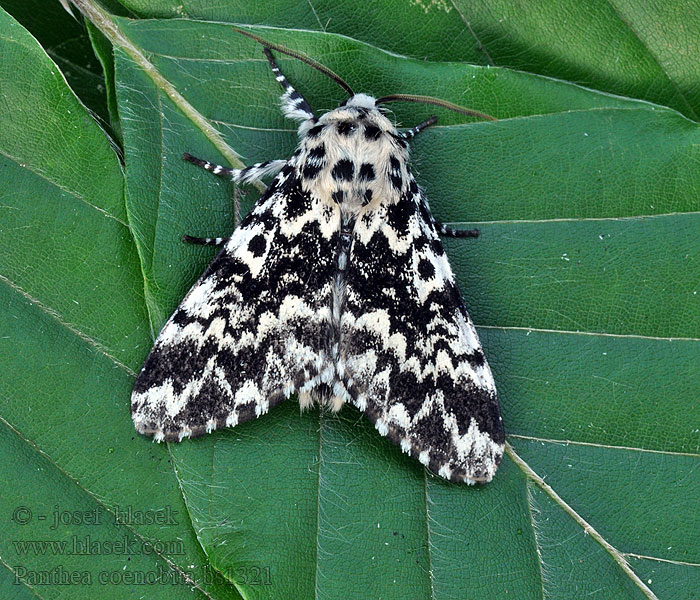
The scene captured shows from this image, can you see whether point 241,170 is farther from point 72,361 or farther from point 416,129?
point 72,361

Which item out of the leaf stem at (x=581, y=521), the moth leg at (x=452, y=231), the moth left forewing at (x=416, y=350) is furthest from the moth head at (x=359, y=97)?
the leaf stem at (x=581, y=521)

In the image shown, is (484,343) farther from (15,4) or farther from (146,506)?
(15,4)

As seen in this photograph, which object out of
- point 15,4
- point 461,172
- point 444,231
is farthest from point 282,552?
point 15,4

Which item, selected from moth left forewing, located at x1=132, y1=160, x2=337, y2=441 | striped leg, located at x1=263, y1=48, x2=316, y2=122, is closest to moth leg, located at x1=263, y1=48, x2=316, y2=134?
striped leg, located at x1=263, y1=48, x2=316, y2=122

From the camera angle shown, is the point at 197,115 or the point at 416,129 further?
the point at 416,129

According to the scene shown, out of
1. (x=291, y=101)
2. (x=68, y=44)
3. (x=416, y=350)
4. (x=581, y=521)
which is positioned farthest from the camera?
(x=68, y=44)

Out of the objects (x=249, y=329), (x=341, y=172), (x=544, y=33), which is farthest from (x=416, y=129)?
(x=249, y=329)
